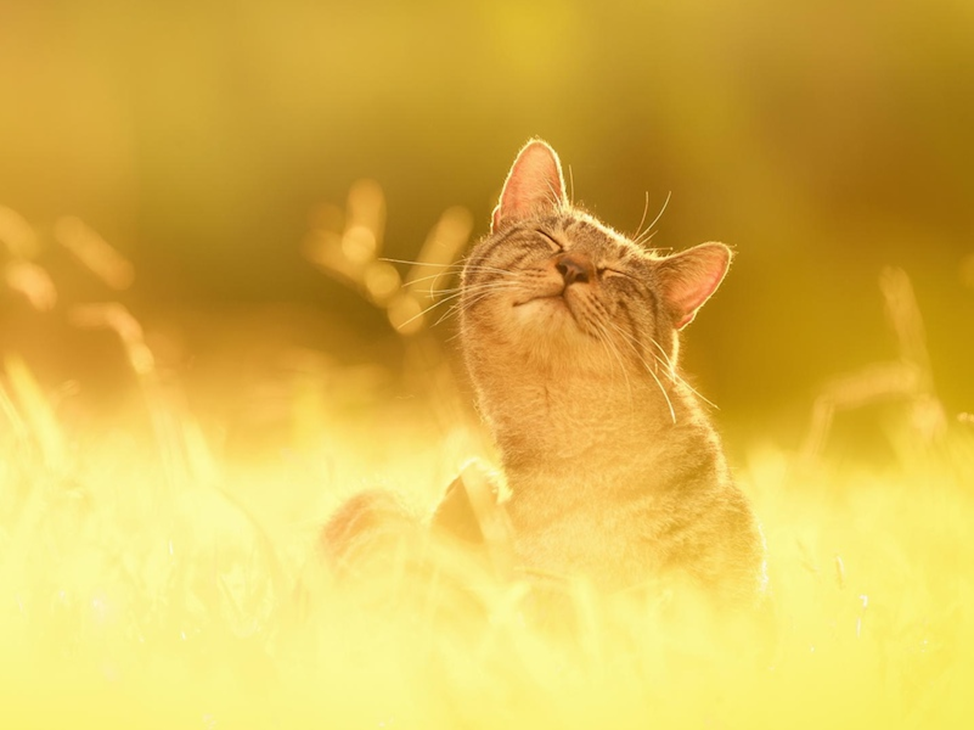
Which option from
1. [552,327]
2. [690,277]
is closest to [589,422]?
[552,327]

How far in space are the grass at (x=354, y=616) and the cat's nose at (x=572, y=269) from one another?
36 centimetres

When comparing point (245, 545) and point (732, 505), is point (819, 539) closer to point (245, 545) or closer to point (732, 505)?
point (732, 505)

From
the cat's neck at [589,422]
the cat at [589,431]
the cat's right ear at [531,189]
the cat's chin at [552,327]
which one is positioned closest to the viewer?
the cat at [589,431]

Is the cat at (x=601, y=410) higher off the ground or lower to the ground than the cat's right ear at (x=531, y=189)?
lower

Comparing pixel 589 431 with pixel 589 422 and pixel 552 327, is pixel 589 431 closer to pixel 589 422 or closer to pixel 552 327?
pixel 589 422

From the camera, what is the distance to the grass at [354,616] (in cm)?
214

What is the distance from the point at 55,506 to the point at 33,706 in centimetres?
83

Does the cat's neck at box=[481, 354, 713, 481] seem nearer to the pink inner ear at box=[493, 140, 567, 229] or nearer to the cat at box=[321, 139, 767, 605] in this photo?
the cat at box=[321, 139, 767, 605]

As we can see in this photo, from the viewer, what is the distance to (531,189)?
4.16m

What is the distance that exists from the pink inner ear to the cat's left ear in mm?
510

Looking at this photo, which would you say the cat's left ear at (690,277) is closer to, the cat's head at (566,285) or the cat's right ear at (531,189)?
the cat's head at (566,285)

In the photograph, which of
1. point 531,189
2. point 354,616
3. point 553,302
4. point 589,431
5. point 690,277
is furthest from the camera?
point 531,189

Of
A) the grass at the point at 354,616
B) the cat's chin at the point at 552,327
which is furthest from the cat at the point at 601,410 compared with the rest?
the grass at the point at 354,616

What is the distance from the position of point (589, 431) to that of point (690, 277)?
82 cm
